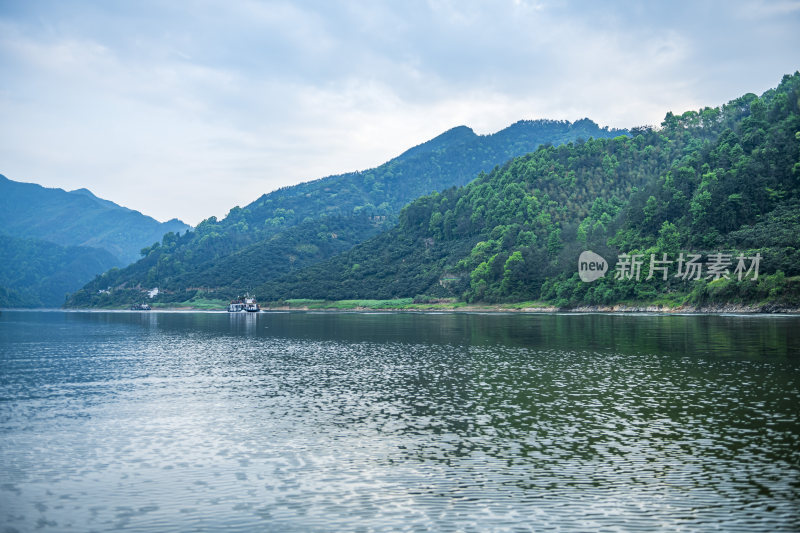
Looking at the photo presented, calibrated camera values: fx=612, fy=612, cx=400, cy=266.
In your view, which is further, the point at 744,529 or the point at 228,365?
the point at 228,365

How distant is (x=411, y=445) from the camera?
3303 centimetres

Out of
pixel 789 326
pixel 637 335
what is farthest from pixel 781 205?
pixel 637 335

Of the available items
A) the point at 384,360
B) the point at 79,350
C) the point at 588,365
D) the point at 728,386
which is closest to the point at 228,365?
the point at 384,360

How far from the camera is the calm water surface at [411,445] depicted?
23.2 meters

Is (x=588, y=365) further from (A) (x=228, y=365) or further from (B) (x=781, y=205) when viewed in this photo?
(B) (x=781, y=205)

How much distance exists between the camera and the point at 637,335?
94562mm

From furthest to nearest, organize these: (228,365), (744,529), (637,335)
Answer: (637,335)
(228,365)
(744,529)

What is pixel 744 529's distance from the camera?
2114 centimetres

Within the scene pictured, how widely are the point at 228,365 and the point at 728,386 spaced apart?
50825 mm

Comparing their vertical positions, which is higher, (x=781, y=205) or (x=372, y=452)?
(x=781, y=205)

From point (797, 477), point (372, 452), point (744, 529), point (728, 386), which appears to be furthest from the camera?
point (728, 386)

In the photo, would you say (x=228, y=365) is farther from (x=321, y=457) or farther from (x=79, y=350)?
(x=321, y=457)

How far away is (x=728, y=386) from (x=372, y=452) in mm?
31524

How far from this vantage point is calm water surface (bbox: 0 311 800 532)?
23.2 meters
